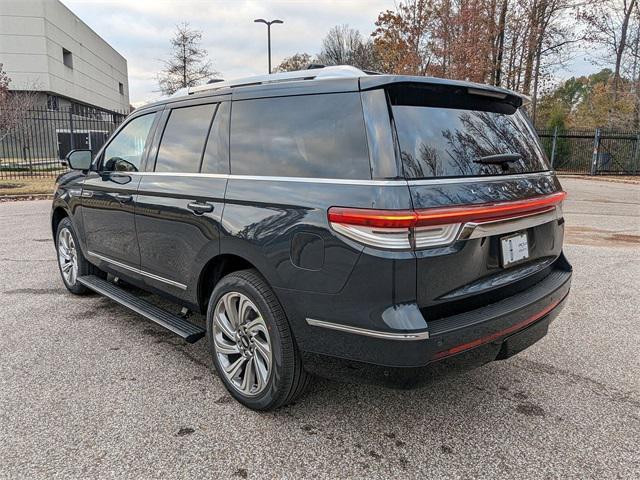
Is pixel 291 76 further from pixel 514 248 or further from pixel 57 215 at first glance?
pixel 57 215

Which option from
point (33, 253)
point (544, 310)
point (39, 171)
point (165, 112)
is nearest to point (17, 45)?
point (39, 171)

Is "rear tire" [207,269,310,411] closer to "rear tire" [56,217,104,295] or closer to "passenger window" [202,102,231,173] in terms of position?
"passenger window" [202,102,231,173]

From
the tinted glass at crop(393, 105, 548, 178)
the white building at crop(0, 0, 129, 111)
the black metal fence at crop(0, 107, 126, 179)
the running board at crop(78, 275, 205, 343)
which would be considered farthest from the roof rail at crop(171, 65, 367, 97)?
the white building at crop(0, 0, 129, 111)

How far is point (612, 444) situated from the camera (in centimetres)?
249

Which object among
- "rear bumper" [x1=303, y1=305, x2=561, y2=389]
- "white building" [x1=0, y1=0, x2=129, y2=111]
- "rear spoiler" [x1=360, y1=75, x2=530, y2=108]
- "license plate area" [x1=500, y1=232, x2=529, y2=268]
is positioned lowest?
"rear bumper" [x1=303, y1=305, x2=561, y2=389]

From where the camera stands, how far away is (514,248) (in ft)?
8.31

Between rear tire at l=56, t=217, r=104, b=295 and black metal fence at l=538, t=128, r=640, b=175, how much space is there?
76.2ft

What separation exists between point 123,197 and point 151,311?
966mm

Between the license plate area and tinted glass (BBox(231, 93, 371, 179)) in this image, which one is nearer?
tinted glass (BBox(231, 93, 371, 179))

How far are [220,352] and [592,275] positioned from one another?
15.8 feet

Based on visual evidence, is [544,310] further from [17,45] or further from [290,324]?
[17,45]

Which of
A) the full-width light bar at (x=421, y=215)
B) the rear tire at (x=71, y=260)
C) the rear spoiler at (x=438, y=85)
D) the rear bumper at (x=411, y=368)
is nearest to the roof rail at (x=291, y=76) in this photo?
the rear spoiler at (x=438, y=85)

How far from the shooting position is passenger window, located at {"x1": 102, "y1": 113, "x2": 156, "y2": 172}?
385cm

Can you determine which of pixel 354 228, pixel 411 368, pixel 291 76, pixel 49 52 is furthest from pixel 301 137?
pixel 49 52
